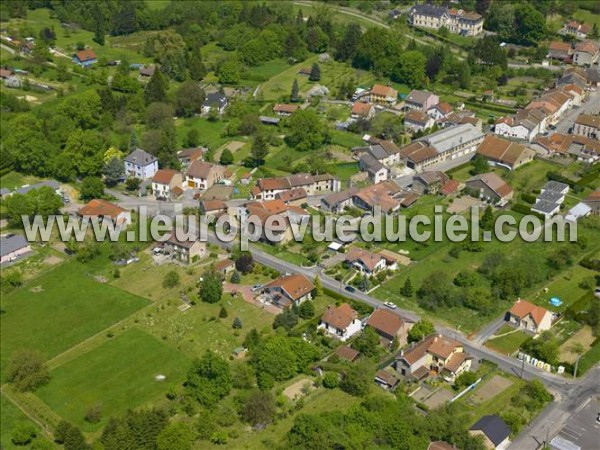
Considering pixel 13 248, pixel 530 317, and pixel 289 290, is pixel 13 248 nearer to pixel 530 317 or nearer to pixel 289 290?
pixel 289 290

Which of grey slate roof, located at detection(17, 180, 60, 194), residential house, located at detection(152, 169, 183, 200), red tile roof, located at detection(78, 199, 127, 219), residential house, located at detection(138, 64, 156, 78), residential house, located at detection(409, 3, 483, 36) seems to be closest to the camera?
red tile roof, located at detection(78, 199, 127, 219)

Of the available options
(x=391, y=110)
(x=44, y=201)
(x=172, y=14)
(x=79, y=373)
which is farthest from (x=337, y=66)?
(x=79, y=373)

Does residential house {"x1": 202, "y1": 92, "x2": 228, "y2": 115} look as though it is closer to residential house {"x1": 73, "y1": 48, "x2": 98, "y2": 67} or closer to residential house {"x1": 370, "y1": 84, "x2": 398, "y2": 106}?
residential house {"x1": 370, "y1": 84, "x2": 398, "y2": 106}

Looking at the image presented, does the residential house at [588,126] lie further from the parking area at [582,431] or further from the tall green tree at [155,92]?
the tall green tree at [155,92]

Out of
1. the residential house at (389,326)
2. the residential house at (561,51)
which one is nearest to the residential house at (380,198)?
the residential house at (389,326)

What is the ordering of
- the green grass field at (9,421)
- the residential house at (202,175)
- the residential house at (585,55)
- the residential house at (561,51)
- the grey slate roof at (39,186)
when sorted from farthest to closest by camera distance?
1. the residential house at (561,51)
2. the residential house at (585,55)
3. the residential house at (202,175)
4. the grey slate roof at (39,186)
5. the green grass field at (9,421)

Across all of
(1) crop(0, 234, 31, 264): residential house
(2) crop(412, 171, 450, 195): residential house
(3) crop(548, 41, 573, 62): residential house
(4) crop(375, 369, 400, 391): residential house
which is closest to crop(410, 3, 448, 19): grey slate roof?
(3) crop(548, 41, 573, 62): residential house

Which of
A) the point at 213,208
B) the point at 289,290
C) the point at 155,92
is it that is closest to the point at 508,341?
the point at 289,290
